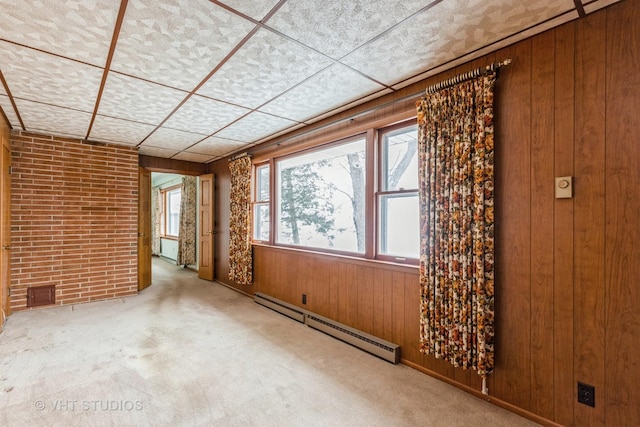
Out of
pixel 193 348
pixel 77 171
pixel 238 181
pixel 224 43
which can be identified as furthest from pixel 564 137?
pixel 77 171

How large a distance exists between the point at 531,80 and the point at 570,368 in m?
1.80

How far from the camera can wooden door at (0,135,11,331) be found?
11.1 ft

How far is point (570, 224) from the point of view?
1.78 metres

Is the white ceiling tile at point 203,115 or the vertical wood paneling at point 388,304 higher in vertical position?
the white ceiling tile at point 203,115

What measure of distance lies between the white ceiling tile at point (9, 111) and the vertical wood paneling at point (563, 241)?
14.8 feet

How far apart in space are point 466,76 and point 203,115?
2584mm

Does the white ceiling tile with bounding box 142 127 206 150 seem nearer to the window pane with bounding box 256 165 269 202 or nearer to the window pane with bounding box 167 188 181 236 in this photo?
the window pane with bounding box 256 165 269 202

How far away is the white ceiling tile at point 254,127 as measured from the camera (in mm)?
3392

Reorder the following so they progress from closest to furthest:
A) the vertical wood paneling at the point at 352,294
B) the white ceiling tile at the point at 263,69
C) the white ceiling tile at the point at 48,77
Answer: the white ceiling tile at the point at 263,69 < the white ceiling tile at the point at 48,77 < the vertical wood paneling at the point at 352,294

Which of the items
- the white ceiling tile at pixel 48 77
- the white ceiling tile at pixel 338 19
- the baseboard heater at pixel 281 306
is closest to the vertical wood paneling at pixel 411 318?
the baseboard heater at pixel 281 306

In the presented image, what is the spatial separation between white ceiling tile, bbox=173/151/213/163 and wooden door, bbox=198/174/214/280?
31cm

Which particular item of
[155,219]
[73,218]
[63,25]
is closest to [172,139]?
[73,218]

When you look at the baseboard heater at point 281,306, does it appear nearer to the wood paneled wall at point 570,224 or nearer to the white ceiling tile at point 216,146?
the wood paneled wall at point 570,224

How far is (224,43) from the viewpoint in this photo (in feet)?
6.28
